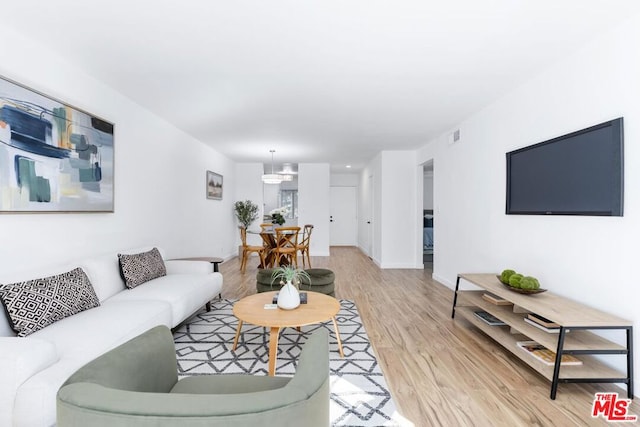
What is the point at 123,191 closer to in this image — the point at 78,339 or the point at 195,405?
the point at 78,339

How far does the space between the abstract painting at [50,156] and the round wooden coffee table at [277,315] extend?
1723 millimetres

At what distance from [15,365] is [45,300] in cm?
72

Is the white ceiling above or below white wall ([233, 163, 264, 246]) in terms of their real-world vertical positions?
above

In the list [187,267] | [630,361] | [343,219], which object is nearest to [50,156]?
[187,267]

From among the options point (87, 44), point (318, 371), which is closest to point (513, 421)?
point (318, 371)

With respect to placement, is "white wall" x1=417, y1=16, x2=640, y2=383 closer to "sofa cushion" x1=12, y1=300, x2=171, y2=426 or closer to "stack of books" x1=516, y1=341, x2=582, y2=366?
"stack of books" x1=516, y1=341, x2=582, y2=366

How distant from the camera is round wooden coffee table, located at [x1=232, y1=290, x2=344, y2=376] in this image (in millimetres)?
2117

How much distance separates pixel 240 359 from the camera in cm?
241

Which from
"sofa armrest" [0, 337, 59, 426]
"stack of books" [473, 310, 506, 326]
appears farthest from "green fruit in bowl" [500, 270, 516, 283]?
"sofa armrest" [0, 337, 59, 426]

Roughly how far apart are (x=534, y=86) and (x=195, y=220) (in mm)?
4985

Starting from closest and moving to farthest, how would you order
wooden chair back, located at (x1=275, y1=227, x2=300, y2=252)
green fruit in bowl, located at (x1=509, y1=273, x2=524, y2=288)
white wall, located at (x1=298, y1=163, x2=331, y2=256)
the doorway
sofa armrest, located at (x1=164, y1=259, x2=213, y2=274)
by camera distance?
1. green fruit in bowl, located at (x1=509, y1=273, x2=524, y2=288)
2. sofa armrest, located at (x1=164, y1=259, x2=213, y2=274)
3. wooden chair back, located at (x1=275, y1=227, x2=300, y2=252)
4. the doorway
5. white wall, located at (x1=298, y1=163, x2=331, y2=256)

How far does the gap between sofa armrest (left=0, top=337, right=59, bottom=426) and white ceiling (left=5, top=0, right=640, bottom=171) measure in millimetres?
1934

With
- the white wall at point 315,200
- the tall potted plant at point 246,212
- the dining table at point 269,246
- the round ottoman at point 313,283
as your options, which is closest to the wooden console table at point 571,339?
the round ottoman at point 313,283

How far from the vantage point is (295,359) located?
2.41m
